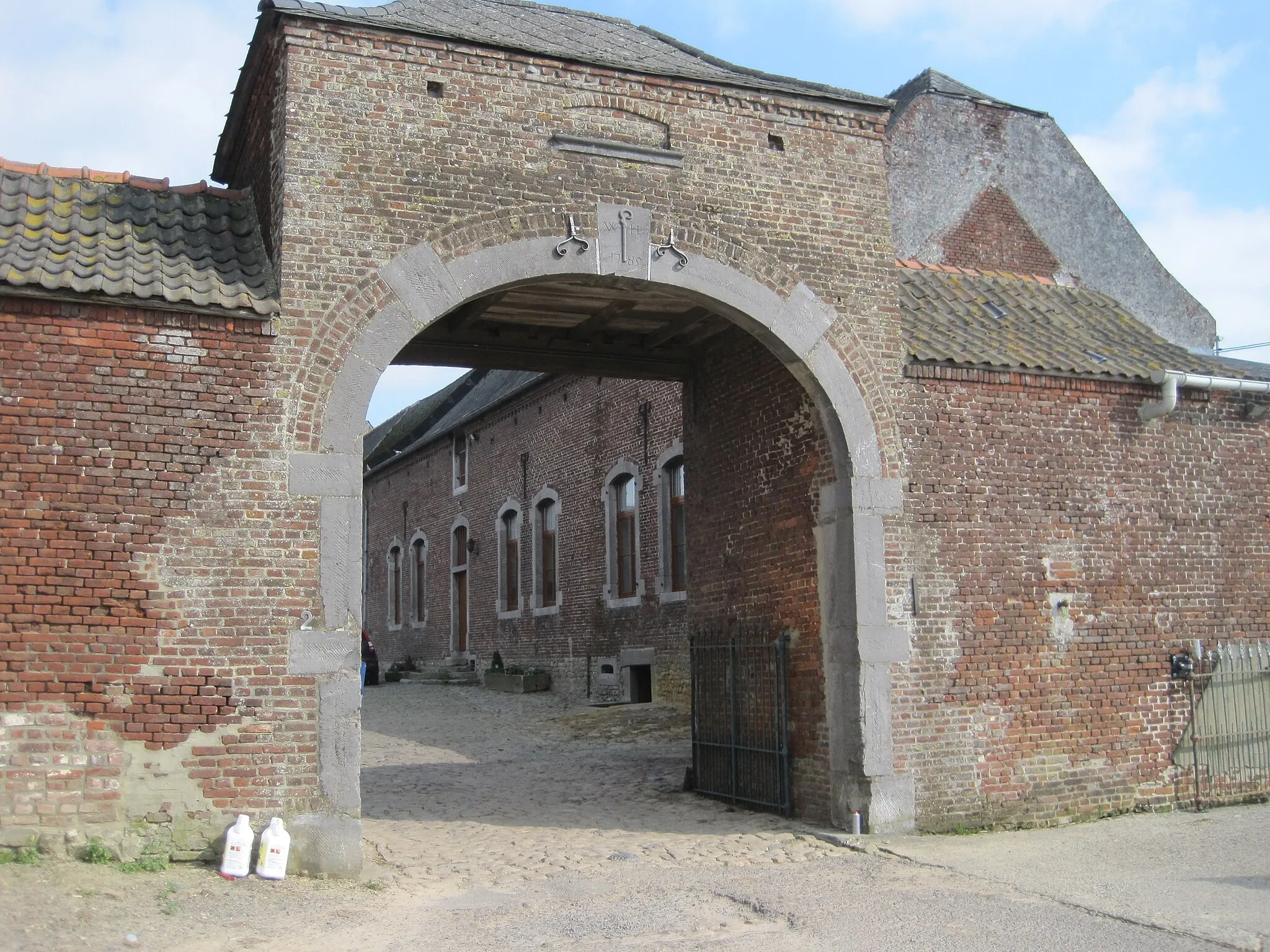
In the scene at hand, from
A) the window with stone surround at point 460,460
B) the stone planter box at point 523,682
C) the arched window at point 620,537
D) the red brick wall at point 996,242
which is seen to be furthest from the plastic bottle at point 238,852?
the window with stone surround at point 460,460

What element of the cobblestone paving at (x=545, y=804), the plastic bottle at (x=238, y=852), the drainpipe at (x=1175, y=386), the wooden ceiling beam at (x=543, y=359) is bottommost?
the cobblestone paving at (x=545, y=804)

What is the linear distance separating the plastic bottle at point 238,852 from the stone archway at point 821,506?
22.5 inches

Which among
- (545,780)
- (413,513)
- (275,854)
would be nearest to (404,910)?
(275,854)

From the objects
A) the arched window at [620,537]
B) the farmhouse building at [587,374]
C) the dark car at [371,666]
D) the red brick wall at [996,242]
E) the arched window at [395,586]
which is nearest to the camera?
the farmhouse building at [587,374]

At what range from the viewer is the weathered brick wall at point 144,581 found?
7.66 meters

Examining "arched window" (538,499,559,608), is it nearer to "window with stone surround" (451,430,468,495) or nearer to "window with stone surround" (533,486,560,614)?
"window with stone surround" (533,486,560,614)

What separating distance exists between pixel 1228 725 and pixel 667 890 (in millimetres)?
6109

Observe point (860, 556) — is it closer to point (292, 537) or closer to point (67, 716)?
point (292, 537)

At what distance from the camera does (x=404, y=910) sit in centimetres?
748

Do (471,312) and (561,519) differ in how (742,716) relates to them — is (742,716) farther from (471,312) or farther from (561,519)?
(561,519)

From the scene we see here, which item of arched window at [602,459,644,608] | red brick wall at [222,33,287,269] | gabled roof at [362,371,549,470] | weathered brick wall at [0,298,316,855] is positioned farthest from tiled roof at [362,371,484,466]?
weathered brick wall at [0,298,316,855]

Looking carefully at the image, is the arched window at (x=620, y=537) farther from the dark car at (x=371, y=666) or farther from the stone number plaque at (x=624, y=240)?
the stone number plaque at (x=624, y=240)

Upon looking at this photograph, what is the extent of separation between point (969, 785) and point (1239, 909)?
2.81 meters

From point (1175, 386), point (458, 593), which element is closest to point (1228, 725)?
point (1175, 386)
